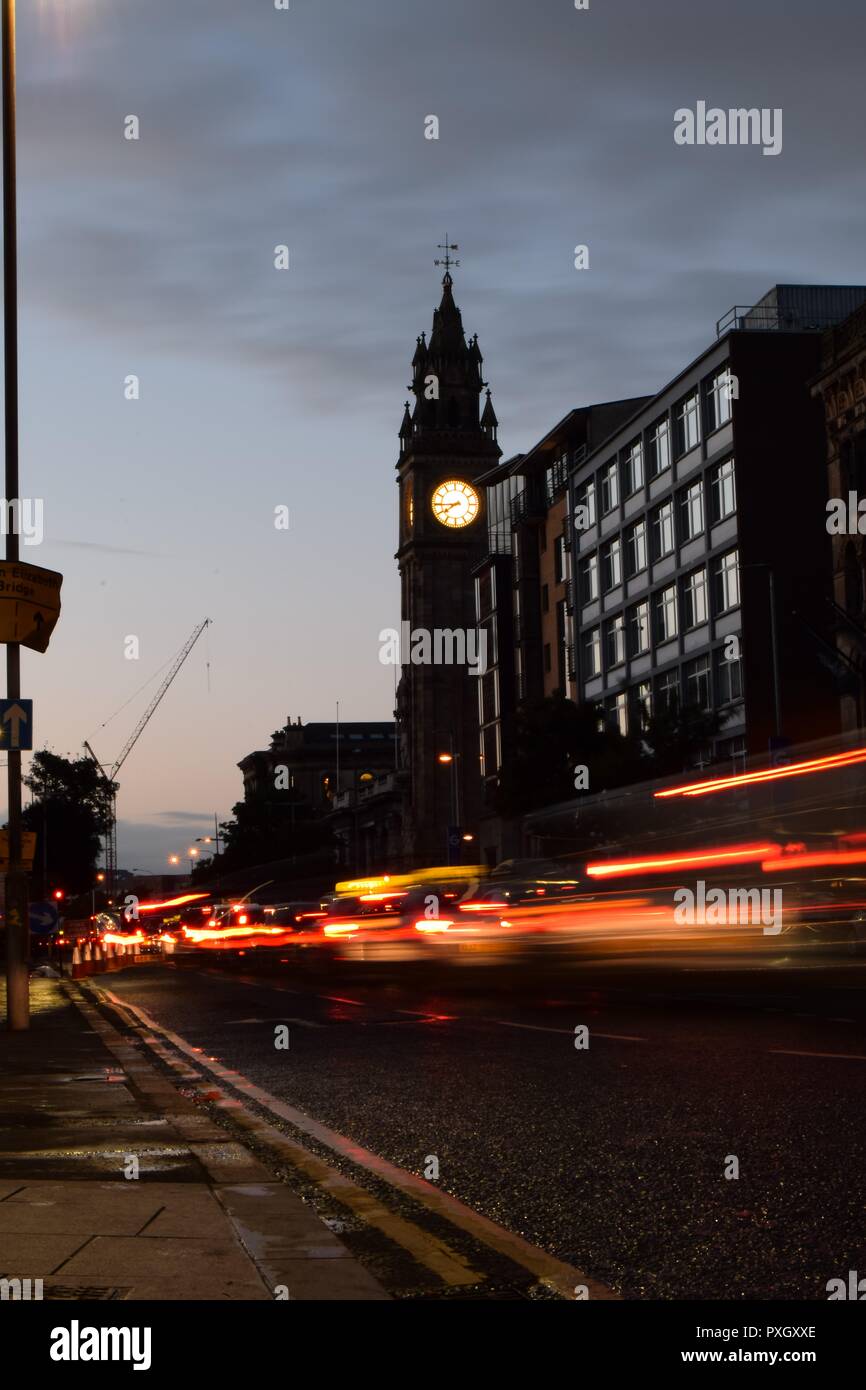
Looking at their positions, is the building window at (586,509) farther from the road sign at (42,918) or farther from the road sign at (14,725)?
the road sign at (14,725)

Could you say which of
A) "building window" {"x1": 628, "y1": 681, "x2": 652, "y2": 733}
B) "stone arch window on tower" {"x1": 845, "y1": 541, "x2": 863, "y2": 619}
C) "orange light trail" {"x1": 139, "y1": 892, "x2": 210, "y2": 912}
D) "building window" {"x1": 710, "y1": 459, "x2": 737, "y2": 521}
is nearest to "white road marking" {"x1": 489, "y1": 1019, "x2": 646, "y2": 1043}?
"stone arch window on tower" {"x1": 845, "y1": 541, "x2": 863, "y2": 619}

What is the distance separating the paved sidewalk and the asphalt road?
1.31ft

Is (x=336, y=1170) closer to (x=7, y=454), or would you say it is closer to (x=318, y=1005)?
(x=7, y=454)

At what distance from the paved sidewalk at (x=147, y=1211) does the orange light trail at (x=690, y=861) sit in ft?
47.5

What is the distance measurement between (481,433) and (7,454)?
126 meters

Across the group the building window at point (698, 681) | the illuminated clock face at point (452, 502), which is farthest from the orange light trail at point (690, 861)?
the illuminated clock face at point (452, 502)

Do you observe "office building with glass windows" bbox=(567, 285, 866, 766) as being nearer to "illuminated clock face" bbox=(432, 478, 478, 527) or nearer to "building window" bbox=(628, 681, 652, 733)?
"building window" bbox=(628, 681, 652, 733)

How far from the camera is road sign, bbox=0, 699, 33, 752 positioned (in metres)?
19.0

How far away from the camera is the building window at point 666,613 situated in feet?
217

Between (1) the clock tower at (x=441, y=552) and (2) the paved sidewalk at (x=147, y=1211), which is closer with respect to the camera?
(2) the paved sidewalk at (x=147, y=1211)

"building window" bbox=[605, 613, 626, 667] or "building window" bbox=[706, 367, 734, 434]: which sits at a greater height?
"building window" bbox=[706, 367, 734, 434]

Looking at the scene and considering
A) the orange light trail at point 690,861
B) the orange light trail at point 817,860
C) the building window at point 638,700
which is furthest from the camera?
the building window at point 638,700

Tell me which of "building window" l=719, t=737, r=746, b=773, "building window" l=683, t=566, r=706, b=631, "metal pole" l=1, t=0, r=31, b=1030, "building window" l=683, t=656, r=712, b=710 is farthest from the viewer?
"building window" l=683, t=566, r=706, b=631
